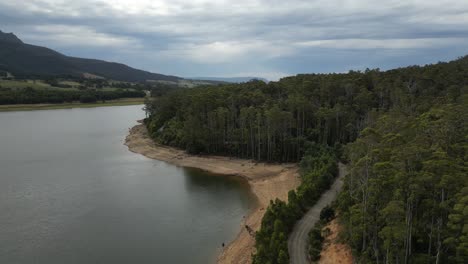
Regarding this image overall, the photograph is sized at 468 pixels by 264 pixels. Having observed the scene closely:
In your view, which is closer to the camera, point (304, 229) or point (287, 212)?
point (304, 229)

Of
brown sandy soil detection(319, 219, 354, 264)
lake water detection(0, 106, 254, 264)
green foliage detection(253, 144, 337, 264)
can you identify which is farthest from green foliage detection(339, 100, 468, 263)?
lake water detection(0, 106, 254, 264)

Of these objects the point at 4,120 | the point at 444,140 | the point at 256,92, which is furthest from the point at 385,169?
the point at 4,120

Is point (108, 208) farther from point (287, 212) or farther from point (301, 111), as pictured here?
point (301, 111)

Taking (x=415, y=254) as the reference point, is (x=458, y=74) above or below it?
above

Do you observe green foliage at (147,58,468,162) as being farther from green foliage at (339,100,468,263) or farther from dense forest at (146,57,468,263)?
green foliage at (339,100,468,263)

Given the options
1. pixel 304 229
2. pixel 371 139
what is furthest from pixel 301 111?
pixel 371 139

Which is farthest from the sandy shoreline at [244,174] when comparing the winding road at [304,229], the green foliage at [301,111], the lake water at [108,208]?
the winding road at [304,229]

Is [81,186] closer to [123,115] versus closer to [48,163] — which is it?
[48,163]
